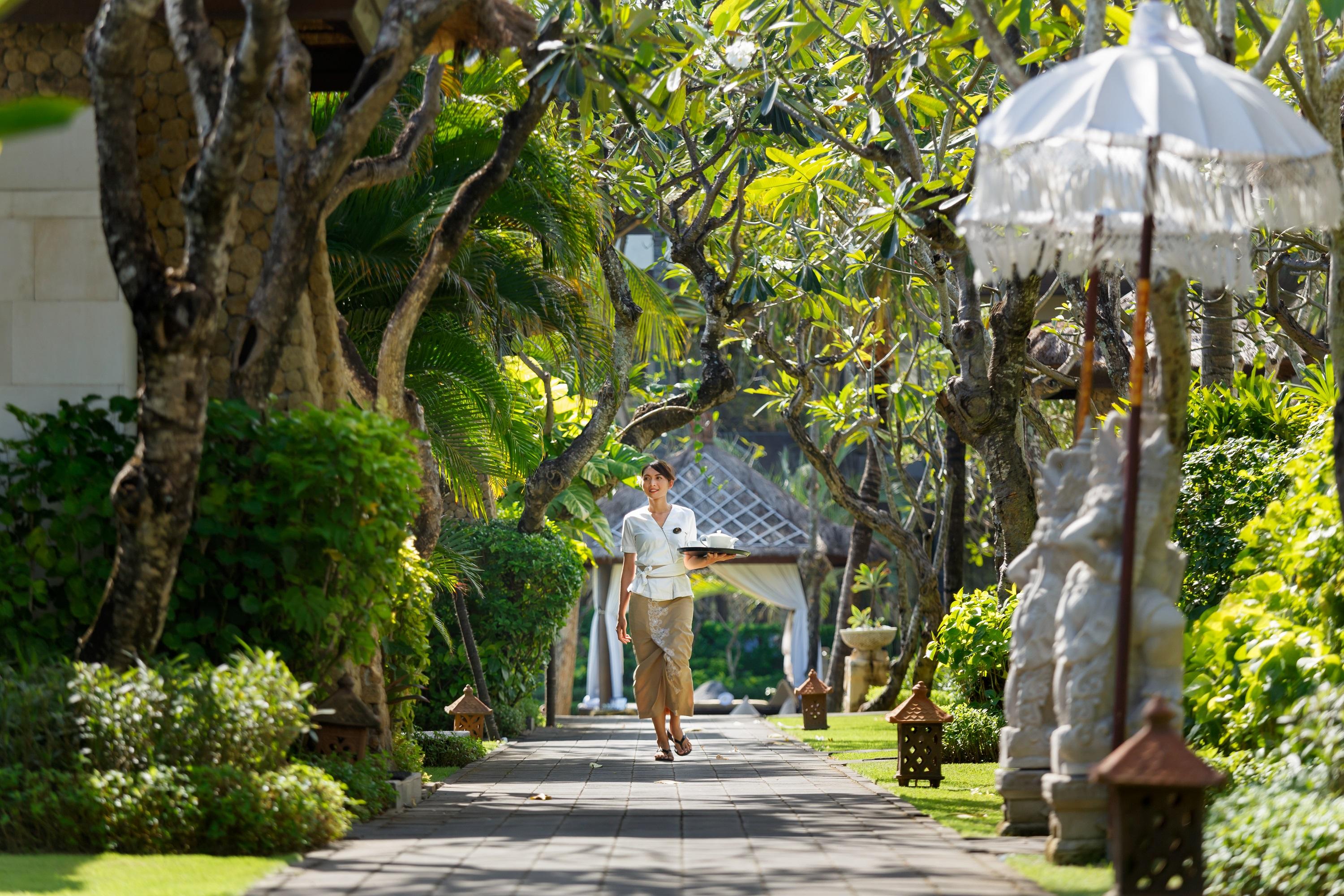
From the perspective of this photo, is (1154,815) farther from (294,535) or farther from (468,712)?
(468,712)

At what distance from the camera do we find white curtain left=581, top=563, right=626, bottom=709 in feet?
79.9

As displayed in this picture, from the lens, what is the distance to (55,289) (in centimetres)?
763

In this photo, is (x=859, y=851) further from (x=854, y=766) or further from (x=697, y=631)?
(x=697, y=631)

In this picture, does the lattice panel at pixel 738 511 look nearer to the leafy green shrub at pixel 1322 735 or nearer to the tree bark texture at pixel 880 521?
the tree bark texture at pixel 880 521

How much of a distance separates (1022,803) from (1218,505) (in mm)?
3693

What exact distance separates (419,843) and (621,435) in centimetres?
1077

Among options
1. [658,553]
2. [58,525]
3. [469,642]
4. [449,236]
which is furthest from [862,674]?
[58,525]

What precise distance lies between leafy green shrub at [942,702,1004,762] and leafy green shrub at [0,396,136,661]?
6.12 meters

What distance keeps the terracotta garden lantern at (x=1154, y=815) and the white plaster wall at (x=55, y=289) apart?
5.55m

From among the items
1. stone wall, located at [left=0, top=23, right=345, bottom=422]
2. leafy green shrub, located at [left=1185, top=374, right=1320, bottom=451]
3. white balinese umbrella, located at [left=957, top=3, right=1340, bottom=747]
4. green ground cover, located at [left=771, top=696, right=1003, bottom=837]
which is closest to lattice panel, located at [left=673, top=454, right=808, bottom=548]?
green ground cover, located at [left=771, top=696, right=1003, bottom=837]

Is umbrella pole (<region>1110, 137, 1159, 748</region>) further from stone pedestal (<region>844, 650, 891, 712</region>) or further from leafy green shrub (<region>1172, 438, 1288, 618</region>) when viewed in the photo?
stone pedestal (<region>844, 650, 891, 712</region>)

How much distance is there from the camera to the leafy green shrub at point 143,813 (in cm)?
549

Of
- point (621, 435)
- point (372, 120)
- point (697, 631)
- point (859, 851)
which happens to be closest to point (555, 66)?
point (372, 120)

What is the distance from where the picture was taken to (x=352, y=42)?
326 inches
